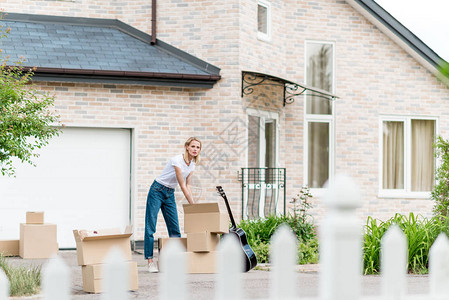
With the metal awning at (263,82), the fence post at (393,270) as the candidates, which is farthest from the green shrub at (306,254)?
the fence post at (393,270)

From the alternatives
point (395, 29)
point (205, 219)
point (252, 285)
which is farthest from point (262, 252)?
point (395, 29)

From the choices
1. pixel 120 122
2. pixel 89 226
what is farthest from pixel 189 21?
pixel 89 226

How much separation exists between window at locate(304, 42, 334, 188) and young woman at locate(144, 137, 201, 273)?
6257 mm

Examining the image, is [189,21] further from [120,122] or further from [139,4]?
[120,122]

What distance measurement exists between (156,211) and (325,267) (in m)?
7.41

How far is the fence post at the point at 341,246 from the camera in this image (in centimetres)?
221

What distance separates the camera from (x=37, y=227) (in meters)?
11.4

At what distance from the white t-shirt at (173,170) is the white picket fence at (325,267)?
671 cm

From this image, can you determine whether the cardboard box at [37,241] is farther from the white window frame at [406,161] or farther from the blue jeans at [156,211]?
the white window frame at [406,161]

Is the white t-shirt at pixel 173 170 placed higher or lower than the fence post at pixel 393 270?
higher

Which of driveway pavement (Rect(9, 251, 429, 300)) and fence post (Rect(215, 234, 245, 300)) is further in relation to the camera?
driveway pavement (Rect(9, 251, 429, 300))

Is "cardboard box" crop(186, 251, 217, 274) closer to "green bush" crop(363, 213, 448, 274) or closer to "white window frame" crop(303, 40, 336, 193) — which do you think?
"green bush" crop(363, 213, 448, 274)

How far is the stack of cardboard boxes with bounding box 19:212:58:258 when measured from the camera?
11.2 metres

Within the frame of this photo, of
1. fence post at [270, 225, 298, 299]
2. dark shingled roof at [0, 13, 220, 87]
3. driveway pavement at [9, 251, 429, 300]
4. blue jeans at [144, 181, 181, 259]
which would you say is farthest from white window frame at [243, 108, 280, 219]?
fence post at [270, 225, 298, 299]
